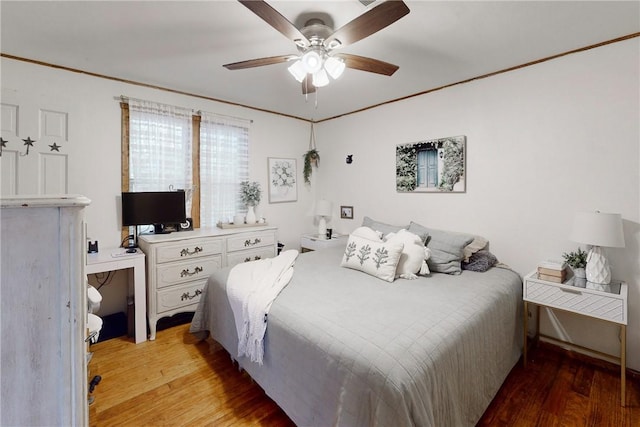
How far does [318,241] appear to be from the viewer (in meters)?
3.88

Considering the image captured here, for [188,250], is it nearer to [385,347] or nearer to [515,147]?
[385,347]

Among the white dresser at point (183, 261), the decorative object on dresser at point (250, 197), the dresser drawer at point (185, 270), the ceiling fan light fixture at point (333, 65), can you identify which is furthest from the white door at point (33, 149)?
the ceiling fan light fixture at point (333, 65)

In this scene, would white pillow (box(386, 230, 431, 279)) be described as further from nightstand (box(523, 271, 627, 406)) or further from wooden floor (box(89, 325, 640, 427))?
wooden floor (box(89, 325, 640, 427))

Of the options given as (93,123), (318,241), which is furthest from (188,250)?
(318,241)

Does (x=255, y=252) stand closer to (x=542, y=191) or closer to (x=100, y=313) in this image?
(x=100, y=313)

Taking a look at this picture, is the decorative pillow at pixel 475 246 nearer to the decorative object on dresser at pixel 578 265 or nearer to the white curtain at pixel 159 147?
the decorative object on dresser at pixel 578 265

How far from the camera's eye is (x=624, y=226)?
6.75 feet

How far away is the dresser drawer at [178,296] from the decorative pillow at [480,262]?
2.45m

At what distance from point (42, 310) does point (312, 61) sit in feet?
5.48

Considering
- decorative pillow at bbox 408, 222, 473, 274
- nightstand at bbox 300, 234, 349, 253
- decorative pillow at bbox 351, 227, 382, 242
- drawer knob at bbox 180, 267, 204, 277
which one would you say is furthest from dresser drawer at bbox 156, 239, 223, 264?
decorative pillow at bbox 408, 222, 473, 274

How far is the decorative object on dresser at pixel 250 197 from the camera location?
3.56 meters

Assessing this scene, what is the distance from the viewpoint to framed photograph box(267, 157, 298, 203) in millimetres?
3994

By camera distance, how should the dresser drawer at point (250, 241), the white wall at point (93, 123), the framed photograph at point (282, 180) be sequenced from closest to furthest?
the white wall at point (93, 123) → the dresser drawer at point (250, 241) → the framed photograph at point (282, 180)

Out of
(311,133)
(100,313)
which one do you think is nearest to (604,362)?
(311,133)
